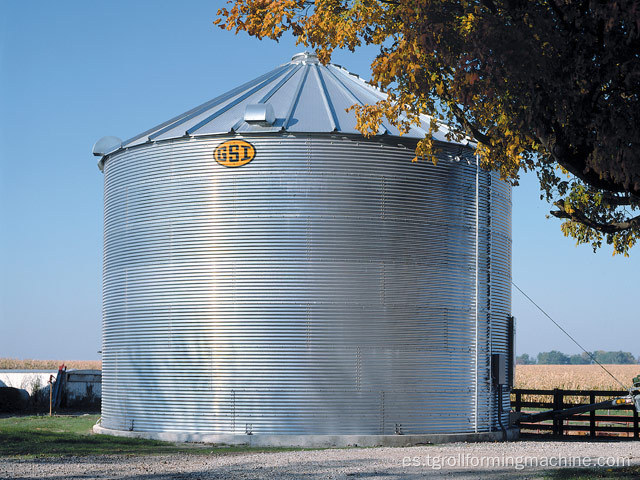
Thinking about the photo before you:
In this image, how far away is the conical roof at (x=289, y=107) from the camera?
20141 mm

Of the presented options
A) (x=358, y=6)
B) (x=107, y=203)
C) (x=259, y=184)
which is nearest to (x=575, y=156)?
(x=358, y=6)

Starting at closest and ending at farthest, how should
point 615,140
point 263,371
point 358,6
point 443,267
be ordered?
point 615,140, point 358,6, point 263,371, point 443,267

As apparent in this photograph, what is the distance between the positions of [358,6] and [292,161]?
5292 millimetres

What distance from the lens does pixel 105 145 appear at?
76.0ft

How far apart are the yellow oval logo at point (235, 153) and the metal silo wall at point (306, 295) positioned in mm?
162

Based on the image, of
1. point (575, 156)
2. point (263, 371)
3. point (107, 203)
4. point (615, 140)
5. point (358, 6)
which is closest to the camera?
point (615, 140)

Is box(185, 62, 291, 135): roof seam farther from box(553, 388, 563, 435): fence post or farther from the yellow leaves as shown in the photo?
box(553, 388, 563, 435): fence post

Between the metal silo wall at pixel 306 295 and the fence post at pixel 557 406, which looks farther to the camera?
the fence post at pixel 557 406

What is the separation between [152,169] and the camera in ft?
69.3

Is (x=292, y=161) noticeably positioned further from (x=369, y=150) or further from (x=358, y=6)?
(x=358, y=6)

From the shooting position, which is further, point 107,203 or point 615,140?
point 107,203

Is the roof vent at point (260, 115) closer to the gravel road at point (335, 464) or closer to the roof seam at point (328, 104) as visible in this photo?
the roof seam at point (328, 104)

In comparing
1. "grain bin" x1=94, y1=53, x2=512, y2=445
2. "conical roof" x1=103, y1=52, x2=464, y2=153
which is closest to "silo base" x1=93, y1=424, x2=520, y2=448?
"grain bin" x1=94, y1=53, x2=512, y2=445

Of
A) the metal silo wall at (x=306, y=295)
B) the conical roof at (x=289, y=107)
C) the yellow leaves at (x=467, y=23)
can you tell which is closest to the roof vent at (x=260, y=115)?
the conical roof at (x=289, y=107)
